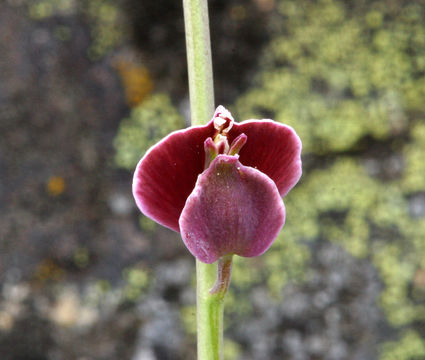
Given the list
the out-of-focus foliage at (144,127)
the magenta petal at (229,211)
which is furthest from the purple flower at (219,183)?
the out-of-focus foliage at (144,127)

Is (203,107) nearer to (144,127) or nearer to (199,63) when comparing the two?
(199,63)

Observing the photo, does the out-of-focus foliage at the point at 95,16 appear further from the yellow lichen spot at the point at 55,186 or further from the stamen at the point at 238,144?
the stamen at the point at 238,144

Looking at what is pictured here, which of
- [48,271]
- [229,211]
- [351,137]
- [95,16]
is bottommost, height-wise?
[229,211]

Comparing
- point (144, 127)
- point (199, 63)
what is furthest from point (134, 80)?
point (199, 63)

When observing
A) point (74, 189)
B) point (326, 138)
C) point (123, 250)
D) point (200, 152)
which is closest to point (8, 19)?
point (74, 189)

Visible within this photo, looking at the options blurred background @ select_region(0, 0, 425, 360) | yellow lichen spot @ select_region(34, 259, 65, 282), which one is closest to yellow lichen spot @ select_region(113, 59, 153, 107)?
blurred background @ select_region(0, 0, 425, 360)

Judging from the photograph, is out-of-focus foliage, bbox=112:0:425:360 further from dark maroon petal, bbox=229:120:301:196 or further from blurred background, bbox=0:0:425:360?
dark maroon petal, bbox=229:120:301:196

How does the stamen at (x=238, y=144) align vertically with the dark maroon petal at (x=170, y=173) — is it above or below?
above
